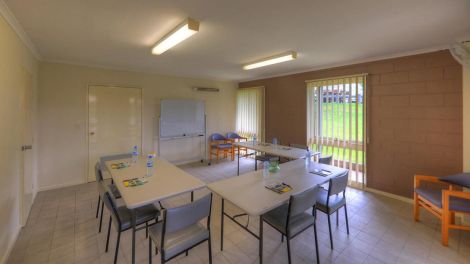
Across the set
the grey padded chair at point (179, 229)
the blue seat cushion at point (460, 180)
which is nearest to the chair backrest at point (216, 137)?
the grey padded chair at point (179, 229)

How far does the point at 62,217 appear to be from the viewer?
2850mm

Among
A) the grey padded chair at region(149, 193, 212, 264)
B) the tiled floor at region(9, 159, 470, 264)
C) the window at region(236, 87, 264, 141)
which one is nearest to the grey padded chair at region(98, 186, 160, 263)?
the grey padded chair at region(149, 193, 212, 264)

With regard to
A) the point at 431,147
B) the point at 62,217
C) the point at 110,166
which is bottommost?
the point at 62,217

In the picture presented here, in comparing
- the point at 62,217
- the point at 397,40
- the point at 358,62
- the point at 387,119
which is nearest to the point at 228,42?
the point at 397,40

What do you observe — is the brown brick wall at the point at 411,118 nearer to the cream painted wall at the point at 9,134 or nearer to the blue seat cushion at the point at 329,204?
the blue seat cushion at the point at 329,204

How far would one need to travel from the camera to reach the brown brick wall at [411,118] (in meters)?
2.93

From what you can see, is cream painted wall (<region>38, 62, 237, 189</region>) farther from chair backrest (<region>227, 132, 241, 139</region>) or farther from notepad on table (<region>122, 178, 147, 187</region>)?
notepad on table (<region>122, 178, 147, 187</region>)

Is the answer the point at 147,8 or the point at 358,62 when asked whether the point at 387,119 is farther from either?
the point at 147,8

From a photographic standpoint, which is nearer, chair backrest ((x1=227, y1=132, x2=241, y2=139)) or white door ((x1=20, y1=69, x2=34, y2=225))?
white door ((x1=20, y1=69, x2=34, y2=225))

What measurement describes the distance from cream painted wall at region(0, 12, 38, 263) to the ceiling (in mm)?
324

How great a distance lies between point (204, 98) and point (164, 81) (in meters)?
1.23

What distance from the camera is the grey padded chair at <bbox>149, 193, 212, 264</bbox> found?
4.89 ft

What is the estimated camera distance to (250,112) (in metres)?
6.20

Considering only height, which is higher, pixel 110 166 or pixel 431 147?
pixel 431 147
